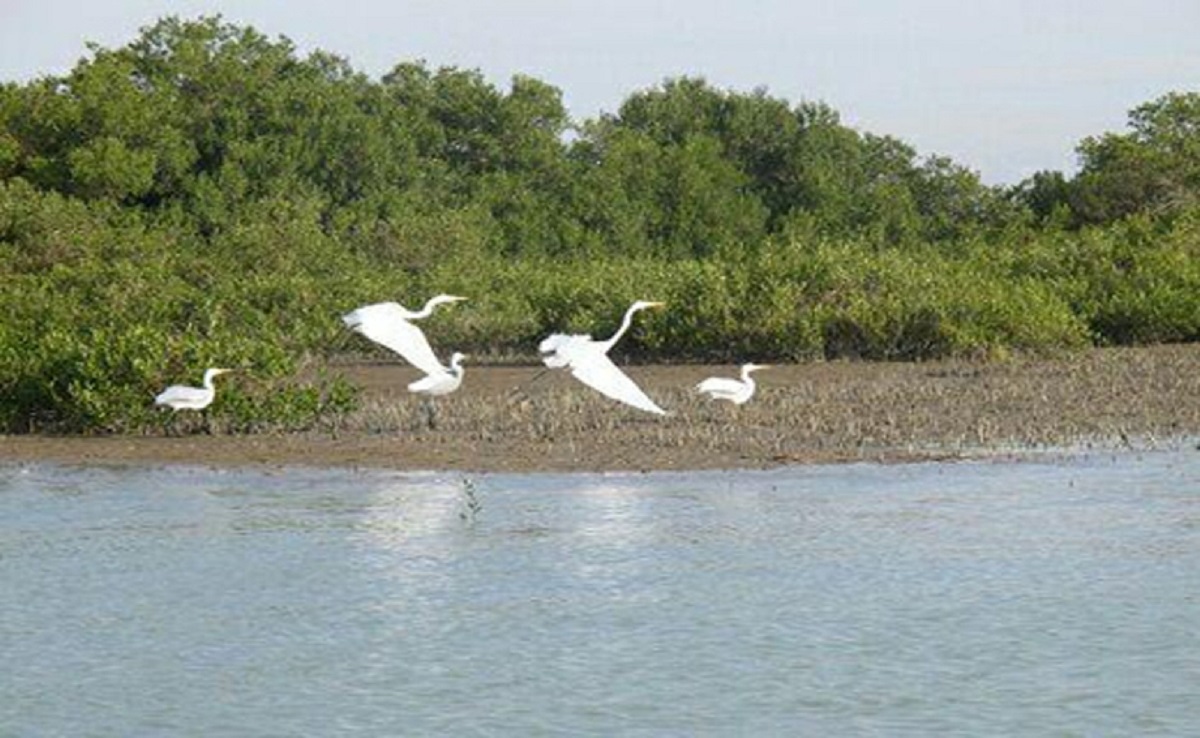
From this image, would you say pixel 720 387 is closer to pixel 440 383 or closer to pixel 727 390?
pixel 727 390

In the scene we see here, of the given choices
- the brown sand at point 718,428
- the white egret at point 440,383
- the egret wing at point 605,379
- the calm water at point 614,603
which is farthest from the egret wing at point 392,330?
the egret wing at point 605,379

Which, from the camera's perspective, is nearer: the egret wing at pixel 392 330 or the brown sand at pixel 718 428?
the egret wing at pixel 392 330

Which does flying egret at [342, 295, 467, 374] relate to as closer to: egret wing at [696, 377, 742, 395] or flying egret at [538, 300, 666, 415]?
flying egret at [538, 300, 666, 415]

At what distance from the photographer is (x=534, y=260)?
37.8m

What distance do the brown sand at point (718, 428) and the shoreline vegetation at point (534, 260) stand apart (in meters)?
0.07

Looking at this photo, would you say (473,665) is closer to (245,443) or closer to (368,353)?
(245,443)

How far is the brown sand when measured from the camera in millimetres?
17219

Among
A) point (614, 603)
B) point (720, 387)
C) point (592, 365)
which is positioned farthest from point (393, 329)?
point (614, 603)

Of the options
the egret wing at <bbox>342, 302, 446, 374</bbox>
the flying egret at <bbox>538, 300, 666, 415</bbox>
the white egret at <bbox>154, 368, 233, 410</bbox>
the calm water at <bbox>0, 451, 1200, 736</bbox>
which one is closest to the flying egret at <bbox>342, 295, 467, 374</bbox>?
the egret wing at <bbox>342, 302, 446, 374</bbox>

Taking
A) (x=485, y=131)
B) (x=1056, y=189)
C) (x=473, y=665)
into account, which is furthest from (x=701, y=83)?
(x=473, y=665)

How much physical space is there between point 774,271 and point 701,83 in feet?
80.0

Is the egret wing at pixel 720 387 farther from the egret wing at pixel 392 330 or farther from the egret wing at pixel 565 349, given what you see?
the egret wing at pixel 565 349

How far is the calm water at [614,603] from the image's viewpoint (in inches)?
374

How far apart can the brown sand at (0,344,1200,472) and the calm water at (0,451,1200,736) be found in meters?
0.84
